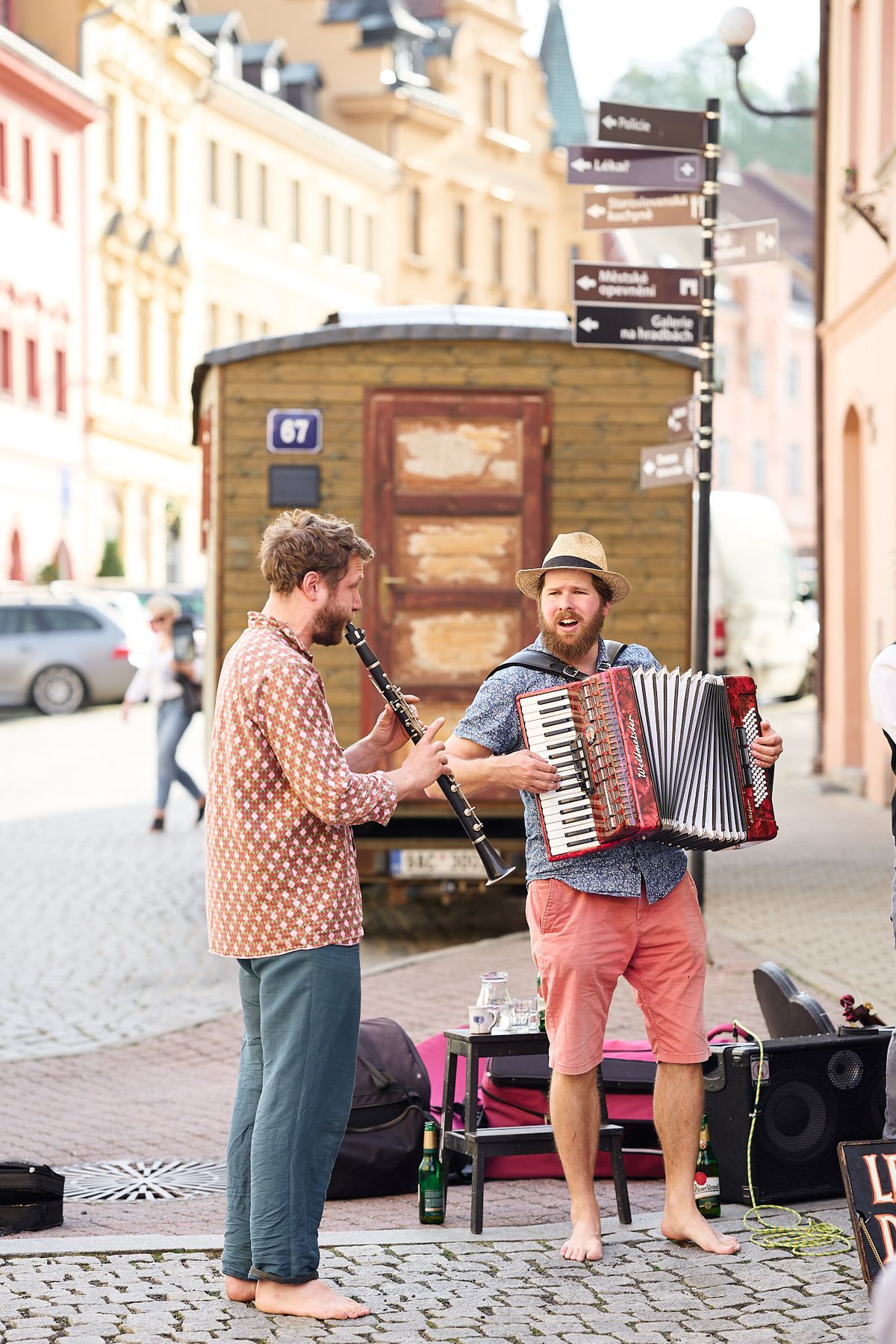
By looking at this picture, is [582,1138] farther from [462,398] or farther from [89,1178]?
[462,398]

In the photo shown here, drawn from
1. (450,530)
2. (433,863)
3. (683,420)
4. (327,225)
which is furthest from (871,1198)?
(327,225)

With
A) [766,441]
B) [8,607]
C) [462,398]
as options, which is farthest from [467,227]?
[462,398]

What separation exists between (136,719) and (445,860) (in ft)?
55.7

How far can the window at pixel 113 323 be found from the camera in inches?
1950

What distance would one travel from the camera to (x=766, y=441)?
252ft

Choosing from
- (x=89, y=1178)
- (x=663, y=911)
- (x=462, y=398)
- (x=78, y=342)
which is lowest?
(x=89, y=1178)

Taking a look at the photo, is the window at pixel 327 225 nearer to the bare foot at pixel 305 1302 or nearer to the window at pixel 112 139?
the window at pixel 112 139

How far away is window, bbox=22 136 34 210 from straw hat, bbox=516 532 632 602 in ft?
133

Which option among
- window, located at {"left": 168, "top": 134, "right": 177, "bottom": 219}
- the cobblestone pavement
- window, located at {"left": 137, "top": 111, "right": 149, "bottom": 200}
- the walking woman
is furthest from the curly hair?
window, located at {"left": 168, "top": 134, "right": 177, "bottom": 219}

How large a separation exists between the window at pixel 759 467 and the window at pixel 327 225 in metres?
22.1

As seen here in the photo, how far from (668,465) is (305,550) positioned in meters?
5.46

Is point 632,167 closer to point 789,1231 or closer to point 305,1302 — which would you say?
point 789,1231

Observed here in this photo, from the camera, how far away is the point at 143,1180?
7.45 m

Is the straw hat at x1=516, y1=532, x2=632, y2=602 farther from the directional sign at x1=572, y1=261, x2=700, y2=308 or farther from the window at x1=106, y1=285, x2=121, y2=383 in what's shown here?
the window at x1=106, y1=285, x2=121, y2=383
